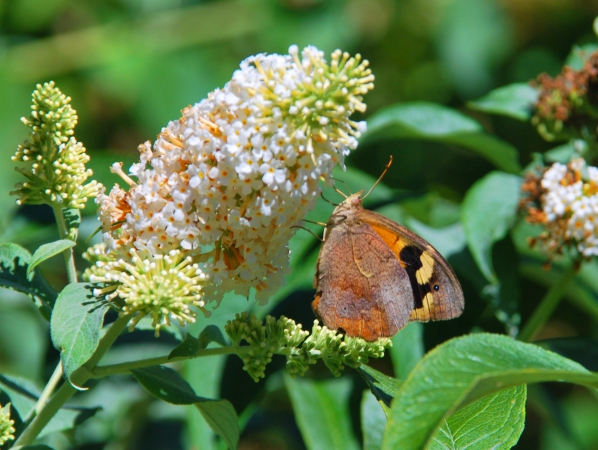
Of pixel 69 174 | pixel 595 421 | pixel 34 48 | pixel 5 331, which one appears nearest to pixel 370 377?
pixel 69 174

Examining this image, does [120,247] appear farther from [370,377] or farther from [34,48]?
[34,48]

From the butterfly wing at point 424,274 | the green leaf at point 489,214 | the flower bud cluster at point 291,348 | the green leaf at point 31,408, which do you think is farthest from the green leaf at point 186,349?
the green leaf at point 489,214

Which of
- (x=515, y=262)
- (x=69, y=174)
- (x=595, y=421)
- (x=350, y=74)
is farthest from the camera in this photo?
(x=595, y=421)

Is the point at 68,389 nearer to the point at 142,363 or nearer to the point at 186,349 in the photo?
the point at 142,363

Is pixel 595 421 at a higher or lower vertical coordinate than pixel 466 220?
lower

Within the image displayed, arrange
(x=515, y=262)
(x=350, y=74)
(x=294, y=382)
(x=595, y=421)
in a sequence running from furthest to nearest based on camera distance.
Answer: (x=595, y=421) → (x=294, y=382) → (x=515, y=262) → (x=350, y=74)

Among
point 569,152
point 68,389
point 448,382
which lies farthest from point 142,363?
point 569,152
